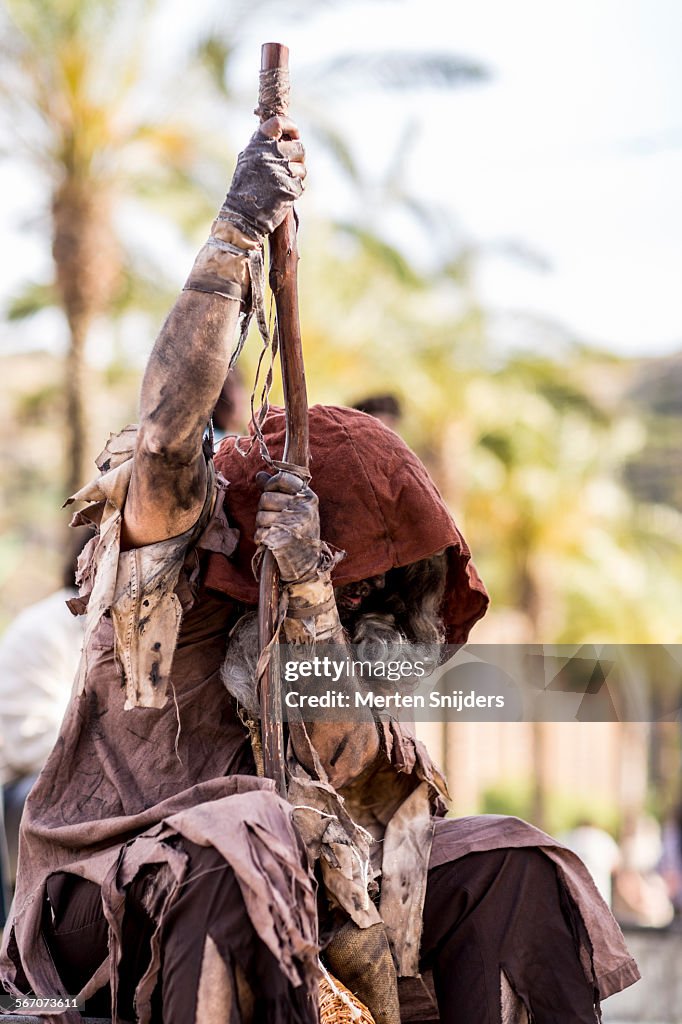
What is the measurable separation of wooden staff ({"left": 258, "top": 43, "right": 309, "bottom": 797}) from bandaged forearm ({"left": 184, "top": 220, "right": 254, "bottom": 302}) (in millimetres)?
160

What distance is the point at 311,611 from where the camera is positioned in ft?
9.52

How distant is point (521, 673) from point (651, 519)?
1715cm

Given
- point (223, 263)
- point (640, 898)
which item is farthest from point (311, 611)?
point (640, 898)

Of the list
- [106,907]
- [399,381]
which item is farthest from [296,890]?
[399,381]

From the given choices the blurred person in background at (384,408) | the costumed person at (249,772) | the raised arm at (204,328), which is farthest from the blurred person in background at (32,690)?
the raised arm at (204,328)

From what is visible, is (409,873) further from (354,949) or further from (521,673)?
(521,673)

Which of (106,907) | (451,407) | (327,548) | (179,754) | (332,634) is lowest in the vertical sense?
(106,907)

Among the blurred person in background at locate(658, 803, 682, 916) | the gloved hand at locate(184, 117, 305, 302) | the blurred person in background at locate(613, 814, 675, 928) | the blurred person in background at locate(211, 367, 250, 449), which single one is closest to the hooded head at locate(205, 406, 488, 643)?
the gloved hand at locate(184, 117, 305, 302)

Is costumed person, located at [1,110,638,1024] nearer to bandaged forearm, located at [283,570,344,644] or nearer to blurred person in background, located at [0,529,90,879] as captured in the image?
bandaged forearm, located at [283,570,344,644]

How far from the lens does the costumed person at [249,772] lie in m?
2.58

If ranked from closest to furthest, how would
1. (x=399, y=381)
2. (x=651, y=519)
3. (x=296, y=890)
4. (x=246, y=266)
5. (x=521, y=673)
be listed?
1. (x=296, y=890)
2. (x=246, y=266)
3. (x=521, y=673)
4. (x=399, y=381)
5. (x=651, y=519)

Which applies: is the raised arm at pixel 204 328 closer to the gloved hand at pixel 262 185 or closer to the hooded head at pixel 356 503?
the gloved hand at pixel 262 185

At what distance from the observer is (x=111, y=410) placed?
73.6ft

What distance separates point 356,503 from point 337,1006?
1.08m
